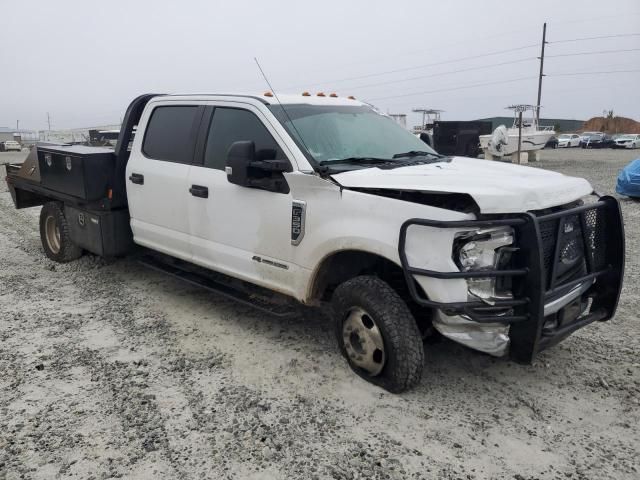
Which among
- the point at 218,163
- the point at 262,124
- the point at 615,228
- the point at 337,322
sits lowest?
the point at 337,322

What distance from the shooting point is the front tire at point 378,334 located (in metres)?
3.27

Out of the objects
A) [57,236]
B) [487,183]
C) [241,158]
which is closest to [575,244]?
[487,183]

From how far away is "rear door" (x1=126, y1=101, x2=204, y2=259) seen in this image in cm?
472

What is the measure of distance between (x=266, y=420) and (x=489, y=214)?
1786mm

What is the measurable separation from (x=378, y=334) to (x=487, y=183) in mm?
1152

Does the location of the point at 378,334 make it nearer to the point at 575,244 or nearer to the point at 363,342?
the point at 363,342

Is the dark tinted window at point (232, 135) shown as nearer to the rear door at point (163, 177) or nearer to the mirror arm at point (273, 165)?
the mirror arm at point (273, 165)

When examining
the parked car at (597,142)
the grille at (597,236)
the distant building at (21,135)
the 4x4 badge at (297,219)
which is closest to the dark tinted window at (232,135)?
the 4x4 badge at (297,219)

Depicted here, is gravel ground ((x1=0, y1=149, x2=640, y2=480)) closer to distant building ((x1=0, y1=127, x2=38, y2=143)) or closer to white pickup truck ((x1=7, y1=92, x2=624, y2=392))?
white pickup truck ((x1=7, y1=92, x2=624, y2=392))

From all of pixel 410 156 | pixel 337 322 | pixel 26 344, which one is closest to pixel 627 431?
pixel 337 322

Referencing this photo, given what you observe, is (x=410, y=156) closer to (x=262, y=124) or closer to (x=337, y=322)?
(x=262, y=124)

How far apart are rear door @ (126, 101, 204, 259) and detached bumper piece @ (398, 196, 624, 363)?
2.42m

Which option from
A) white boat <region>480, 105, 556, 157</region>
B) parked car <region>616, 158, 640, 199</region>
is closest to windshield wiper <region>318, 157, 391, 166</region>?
parked car <region>616, 158, 640, 199</region>

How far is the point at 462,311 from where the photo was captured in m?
3.02
